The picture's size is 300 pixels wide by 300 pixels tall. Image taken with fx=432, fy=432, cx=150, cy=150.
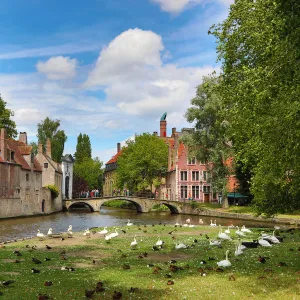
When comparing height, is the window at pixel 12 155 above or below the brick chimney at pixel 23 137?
below

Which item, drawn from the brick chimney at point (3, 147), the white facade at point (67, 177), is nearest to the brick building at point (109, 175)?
the white facade at point (67, 177)

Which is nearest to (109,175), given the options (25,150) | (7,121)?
(7,121)

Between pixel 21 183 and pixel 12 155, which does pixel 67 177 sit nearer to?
Answer: pixel 21 183

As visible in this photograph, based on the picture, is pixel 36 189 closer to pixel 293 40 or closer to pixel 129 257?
pixel 129 257

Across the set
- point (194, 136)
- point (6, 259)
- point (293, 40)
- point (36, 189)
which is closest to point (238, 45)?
point (293, 40)

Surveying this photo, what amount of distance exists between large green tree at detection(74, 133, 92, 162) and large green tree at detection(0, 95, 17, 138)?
2150 inches

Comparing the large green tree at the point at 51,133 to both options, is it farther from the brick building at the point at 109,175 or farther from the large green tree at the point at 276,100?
the large green tree at the point at 276,100

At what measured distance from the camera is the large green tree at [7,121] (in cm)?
6444

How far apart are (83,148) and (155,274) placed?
11341 centimetres

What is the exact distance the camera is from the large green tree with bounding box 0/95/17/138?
64438mm

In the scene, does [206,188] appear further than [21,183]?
Yes

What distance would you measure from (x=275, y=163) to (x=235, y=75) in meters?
11.7

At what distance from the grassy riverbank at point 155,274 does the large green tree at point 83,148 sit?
103m

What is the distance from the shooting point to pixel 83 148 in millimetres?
125812
